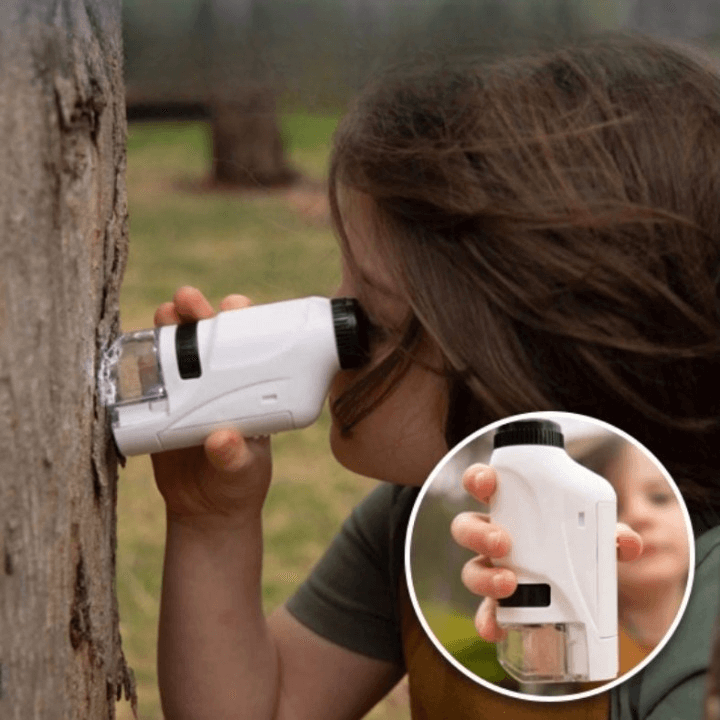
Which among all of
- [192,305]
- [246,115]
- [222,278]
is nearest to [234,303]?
[192,305]

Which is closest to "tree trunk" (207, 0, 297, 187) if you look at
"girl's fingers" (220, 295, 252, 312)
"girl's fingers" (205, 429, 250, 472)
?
Answer: "girl's fingers" (220, 295, 252, 312)

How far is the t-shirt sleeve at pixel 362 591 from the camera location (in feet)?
4.85

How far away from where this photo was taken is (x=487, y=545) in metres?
1.04

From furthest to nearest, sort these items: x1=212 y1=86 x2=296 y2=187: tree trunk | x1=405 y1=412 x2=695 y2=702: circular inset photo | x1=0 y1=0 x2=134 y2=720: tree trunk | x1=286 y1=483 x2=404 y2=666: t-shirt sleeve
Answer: x1=212 y1=86 x2=296 y2=187: tree trunk → x1=286 y1=483 x2=404 y2=666: t-shirt sleeve → x1=405 y1=412 x2=695 y2=702: circular inset photo → x1=0 y1=0 x2=134 y2=720: tree trunk

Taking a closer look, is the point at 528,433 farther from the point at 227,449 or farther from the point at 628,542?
the point at 227,449

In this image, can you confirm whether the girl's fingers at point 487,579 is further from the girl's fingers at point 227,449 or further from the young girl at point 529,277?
the girl's fingers at point 227,449

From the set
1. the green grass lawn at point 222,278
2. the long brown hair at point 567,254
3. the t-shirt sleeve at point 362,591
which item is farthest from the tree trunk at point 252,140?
the long brown hair at point 567,254

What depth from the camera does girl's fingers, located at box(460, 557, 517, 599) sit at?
3.40 feet

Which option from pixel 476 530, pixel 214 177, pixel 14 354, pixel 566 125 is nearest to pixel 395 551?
pixel 476 530

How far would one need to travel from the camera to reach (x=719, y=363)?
115cm

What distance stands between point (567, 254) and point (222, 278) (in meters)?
4.05

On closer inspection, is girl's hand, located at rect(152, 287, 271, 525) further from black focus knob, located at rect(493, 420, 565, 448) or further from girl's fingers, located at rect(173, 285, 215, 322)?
black focus knob, located at rect(493, 420, 565, 448)

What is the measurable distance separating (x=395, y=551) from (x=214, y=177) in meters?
6.17

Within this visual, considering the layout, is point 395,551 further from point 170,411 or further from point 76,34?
point 76,34
